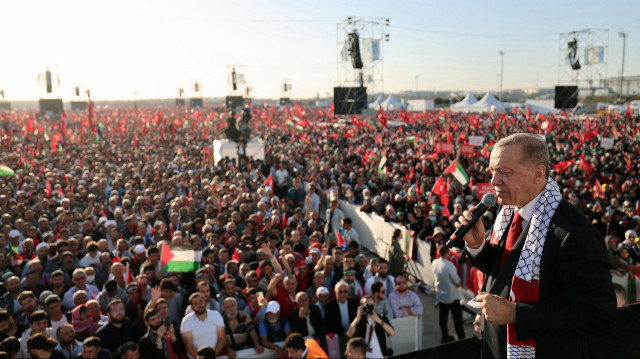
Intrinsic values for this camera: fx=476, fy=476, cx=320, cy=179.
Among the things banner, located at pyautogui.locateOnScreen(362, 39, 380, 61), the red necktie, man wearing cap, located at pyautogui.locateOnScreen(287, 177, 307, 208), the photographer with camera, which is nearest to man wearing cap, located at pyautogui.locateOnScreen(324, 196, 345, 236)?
man wearing cap, located at pyautogui.locateOnScreen(287, 177, 307, 208)

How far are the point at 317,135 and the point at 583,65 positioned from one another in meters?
26.7

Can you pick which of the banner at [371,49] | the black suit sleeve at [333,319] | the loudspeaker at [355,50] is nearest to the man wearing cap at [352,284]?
the black suit sleeve at [333,319]

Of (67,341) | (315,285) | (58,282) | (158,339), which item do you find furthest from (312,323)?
(58,282)

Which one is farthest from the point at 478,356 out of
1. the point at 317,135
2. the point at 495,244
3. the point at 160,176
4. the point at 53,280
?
the point at 317,135

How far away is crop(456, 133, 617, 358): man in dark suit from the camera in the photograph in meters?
1.63

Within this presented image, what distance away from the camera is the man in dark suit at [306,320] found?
5.68m

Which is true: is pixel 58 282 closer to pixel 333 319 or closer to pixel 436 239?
pixel 333 319

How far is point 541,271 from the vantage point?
5.60 ft

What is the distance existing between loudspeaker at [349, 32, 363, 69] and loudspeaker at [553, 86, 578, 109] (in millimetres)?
16678

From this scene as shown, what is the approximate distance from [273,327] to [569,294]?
4.48 meters

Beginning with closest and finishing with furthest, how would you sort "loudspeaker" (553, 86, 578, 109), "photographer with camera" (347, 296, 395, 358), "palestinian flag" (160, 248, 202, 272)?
"photographer with camera" (347, 296, 395, 358), "palestinian flag" (160, 248, 202, 272), "loudspeaker" (553, 86, 578, 109)

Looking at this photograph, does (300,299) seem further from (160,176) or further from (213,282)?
(160,176)

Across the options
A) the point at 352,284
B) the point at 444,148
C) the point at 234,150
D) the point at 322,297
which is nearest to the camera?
the point at 322,297

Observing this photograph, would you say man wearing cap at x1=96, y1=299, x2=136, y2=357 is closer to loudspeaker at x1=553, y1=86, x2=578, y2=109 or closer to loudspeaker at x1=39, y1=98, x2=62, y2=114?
loudspeaker at x1=553, y1=86, x2=578, y2=109
